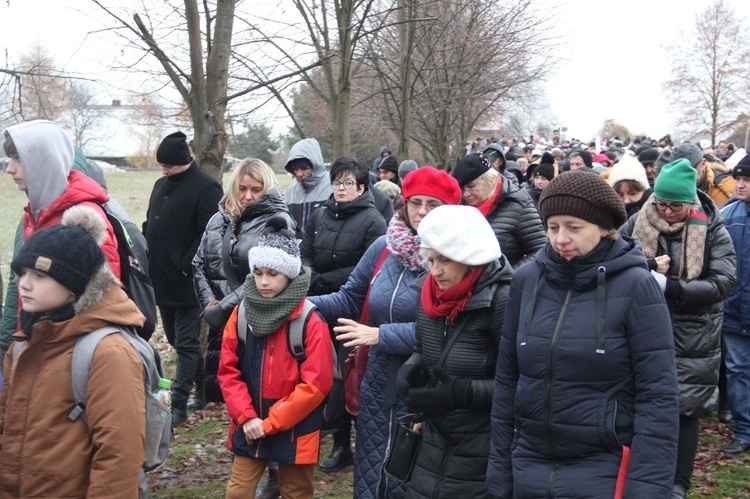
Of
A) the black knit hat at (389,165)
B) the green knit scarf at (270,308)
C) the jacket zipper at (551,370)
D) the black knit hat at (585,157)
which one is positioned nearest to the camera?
the jacket zipper at (551,370)

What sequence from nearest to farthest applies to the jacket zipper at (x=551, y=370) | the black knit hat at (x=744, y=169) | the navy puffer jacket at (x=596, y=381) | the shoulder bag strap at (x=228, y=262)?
the navy puffer jacket at (x=596, y=381)
the jacket zipper at (x=551, y=370)
the shoulder bag strap at (x=228, y=262)
the black knit hat at (x=744, y=169)

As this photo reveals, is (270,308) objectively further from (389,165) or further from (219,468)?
(389,165)

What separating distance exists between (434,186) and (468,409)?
1.37m

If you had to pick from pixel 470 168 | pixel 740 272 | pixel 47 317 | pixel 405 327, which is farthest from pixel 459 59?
pixel 47 317

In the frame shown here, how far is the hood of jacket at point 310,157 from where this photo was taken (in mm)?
7324

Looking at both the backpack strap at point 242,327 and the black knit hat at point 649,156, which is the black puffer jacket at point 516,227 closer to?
the backpack strap at point 242,327

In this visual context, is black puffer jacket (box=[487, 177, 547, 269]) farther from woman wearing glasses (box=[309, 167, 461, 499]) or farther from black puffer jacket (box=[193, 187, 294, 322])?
black puffer jacket (box=[193, 187, 294, 322])

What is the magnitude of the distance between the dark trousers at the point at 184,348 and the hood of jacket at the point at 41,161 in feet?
9.03

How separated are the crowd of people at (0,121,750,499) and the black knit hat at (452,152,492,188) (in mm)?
13

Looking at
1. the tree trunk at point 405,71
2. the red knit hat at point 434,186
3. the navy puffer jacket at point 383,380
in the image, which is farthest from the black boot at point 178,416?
the tree trunk at point 405,71

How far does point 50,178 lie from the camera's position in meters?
4.30

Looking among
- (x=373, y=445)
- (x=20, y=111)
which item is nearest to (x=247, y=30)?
(x=20, y=111)

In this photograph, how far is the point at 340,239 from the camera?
595 cm

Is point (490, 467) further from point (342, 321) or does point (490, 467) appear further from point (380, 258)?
point (380, 258)
